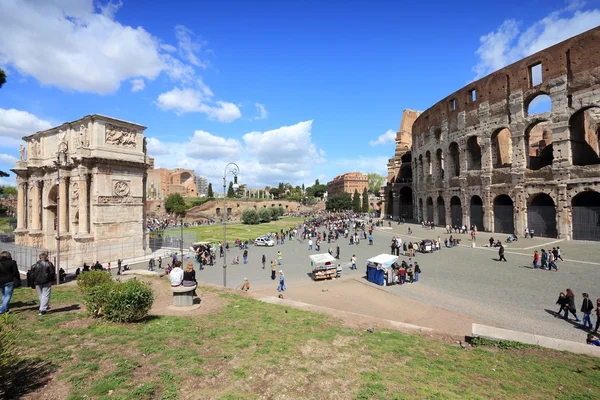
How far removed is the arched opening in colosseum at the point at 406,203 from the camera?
57.3 metres

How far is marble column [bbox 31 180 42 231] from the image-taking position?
108ft

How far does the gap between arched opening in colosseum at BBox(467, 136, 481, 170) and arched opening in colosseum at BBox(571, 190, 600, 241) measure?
1069cm

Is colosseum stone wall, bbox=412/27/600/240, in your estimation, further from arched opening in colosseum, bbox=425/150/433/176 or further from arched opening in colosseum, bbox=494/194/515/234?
arched opening in colosseum, bbox=425/150/433/176

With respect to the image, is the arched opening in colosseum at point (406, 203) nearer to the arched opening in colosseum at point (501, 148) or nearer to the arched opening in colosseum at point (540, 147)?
the arched opening in colosseum at point (501, 148)

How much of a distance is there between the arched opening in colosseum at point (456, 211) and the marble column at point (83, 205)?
131 ft

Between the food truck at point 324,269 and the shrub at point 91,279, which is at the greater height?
the shrub at point 91,279

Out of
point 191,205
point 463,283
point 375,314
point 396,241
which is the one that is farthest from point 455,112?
point 191,205

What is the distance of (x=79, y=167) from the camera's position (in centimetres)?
2581

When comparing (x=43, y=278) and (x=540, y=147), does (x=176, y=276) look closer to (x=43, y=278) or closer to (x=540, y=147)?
(x=43, y=278)

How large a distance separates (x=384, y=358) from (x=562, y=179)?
1174 inches

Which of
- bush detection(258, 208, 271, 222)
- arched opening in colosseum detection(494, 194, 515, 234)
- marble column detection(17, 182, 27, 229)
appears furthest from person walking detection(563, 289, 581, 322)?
bush detection(258, 208, 271, 222)

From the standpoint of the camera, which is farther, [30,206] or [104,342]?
[30,206]

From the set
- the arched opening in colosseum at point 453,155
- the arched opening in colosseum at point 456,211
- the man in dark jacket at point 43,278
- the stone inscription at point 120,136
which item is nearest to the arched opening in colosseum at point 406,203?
the arched opening in colosseum at point 456,211

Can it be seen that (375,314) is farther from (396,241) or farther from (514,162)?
(514,162)
